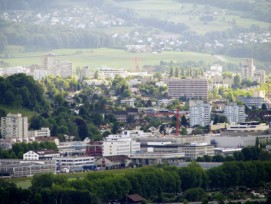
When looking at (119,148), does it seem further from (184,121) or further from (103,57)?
(103,57)

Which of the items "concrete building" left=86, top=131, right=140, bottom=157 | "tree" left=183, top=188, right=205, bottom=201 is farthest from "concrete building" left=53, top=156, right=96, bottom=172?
"tree" left=183, top=188, right=205, bottom=201

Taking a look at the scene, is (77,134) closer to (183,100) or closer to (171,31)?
(183,100)

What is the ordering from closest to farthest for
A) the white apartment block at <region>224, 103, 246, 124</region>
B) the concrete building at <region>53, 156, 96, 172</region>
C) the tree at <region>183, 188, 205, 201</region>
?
the tree at <region>183, 188, 205, 201</region>
the concrete building at <region>53, 156, 96, 172</region>
the white apartment block at <region>224, 103, 246, 124</region>

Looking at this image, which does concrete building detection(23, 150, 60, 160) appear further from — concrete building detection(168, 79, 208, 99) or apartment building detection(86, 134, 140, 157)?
concrete building detection(168, 79, 208, 99)

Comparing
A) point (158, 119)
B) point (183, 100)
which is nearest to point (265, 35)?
point (183, 100)

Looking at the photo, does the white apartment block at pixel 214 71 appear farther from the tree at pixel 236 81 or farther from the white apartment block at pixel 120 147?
the white apartment block at pixel 120 147

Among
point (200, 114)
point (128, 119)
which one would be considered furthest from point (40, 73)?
point (200, 114)

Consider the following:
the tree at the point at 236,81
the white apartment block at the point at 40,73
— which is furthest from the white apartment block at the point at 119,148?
the tree at the point at 236,81
